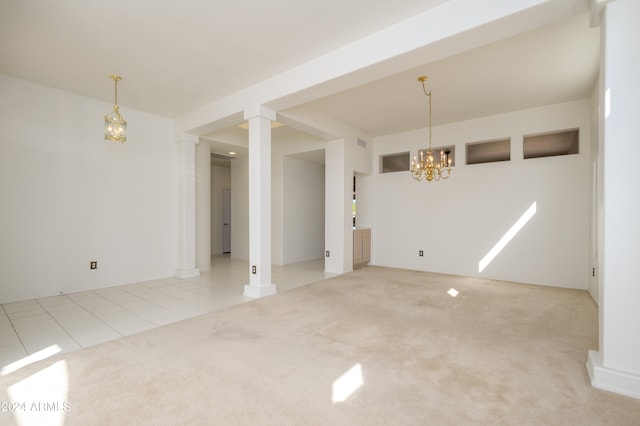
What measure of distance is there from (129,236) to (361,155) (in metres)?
5.13

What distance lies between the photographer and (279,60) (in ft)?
12.1

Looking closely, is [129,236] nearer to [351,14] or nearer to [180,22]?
[180,22]

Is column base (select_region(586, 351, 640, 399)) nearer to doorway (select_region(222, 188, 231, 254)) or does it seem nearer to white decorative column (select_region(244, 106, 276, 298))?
white decorative column (select_region(244, 106, 276, 298))

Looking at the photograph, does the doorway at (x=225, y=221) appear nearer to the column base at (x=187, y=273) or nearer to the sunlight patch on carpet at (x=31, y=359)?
the column base at (x=187, y=273)

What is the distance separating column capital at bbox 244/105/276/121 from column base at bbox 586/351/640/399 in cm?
455

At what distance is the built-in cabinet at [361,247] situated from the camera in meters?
6.79

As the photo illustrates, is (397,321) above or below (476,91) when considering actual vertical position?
below

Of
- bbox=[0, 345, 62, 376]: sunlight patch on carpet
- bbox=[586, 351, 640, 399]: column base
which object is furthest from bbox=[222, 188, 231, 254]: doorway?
bbox=[586, 351, 640, 399]: column base

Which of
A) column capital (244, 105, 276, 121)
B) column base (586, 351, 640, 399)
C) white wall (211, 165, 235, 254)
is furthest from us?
white wall (211, 165, 235, 254)

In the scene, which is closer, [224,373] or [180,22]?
[224,373]

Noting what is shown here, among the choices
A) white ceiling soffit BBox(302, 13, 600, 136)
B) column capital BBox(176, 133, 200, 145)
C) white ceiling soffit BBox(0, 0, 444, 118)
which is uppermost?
white ceiling soffit BBox(0, 0, 444, 118)

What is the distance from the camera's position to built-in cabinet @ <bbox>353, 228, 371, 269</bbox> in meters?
6.79

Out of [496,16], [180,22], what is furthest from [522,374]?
[180,22]

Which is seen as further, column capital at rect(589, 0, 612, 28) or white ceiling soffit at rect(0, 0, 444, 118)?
white ceiling soffit at rect(0, 0, 444, 118)
